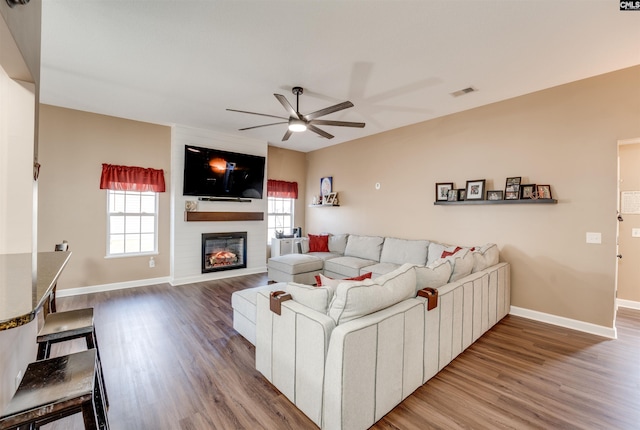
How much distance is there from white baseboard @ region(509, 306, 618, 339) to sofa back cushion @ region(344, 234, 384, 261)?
6.92 ft

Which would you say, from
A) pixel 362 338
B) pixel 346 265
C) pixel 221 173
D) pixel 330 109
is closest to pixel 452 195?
pixel 346 265

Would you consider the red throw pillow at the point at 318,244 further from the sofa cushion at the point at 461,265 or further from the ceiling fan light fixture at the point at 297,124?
the sofa cushion at the point at 461,265

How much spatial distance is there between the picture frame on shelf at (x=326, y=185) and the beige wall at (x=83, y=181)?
347 centimetres

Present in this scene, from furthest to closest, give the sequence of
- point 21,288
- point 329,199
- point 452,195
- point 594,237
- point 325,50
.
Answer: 1. point 329,199
2. point 452,195
3. point 594,237
4. point 325,50
5. point 21,288

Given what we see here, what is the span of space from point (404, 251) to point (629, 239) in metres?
3.11

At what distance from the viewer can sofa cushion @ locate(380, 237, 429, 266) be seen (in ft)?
14.4

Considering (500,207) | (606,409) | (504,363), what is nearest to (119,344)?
(504,363)

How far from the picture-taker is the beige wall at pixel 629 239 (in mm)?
3922

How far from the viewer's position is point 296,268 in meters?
4.70

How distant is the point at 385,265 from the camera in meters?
4.53

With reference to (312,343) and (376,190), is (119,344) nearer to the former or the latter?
(312,343)

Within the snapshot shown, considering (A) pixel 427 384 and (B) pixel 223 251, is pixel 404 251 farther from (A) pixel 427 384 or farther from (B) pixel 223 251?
(B) pixel 223 251

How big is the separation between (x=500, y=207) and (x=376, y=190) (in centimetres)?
217

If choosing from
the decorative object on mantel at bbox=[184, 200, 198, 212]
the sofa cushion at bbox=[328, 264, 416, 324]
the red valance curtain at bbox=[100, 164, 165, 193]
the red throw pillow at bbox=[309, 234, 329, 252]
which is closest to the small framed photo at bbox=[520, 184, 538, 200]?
the sofa cushion at bbox=[328, 264, 416, 324]
